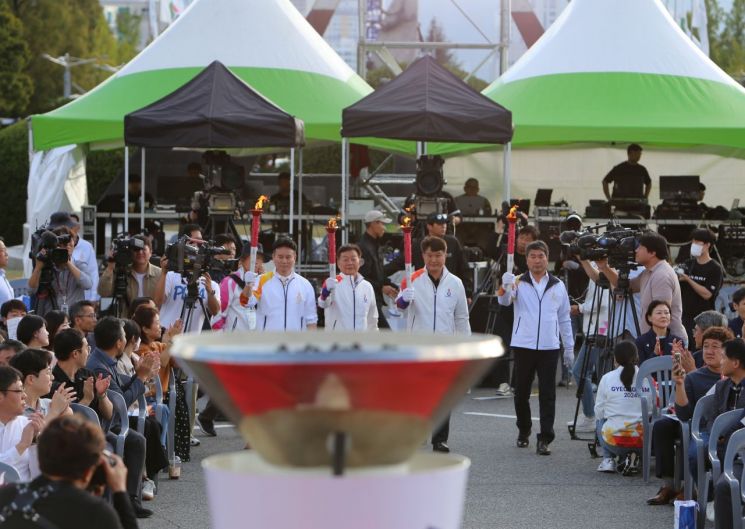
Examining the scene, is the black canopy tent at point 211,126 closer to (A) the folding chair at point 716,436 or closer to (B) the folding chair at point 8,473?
(A) the folding chair at point 716,436

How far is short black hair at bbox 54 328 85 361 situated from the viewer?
8.54 m

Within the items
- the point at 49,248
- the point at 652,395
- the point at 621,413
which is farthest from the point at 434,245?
the point at 49,248

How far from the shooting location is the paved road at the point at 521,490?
9.10 m

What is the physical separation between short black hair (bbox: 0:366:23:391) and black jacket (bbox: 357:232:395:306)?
24.0ft

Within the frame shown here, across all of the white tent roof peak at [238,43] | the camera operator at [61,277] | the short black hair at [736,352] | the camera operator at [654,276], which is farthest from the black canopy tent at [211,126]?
the short black hair at [736,352]

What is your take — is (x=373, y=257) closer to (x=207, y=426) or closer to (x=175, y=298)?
(x=175, y=298)

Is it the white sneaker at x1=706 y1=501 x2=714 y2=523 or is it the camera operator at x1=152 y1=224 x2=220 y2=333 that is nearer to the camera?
the white sneaker at x1=706 y1=501 x2=714 y2=523

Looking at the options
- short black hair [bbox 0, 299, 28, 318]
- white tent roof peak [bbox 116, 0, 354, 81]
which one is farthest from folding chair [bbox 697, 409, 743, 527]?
white tent roof peak [bbox 116, 0, 354, 81]

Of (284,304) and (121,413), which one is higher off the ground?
(284,304)

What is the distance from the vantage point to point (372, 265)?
1428 centimetres

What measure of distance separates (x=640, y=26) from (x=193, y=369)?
16.7 metres

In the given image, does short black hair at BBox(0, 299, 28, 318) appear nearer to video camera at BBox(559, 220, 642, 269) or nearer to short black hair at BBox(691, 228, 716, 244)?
video camera at BBox(559, 220, 642, 269)

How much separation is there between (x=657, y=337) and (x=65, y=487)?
7804mm

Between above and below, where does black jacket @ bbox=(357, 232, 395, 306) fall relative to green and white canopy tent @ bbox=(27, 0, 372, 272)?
below
